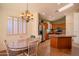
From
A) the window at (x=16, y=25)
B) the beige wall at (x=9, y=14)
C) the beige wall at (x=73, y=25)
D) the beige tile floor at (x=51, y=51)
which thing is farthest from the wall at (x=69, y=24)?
the window at (x=16, y=25)

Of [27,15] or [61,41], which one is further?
[61,41]

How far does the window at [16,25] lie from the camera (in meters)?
2.18

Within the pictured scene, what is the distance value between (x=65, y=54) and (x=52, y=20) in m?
0.68

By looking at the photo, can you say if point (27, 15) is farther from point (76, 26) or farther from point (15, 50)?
point (76, 26)

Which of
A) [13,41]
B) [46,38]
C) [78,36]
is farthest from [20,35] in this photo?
[78,36]

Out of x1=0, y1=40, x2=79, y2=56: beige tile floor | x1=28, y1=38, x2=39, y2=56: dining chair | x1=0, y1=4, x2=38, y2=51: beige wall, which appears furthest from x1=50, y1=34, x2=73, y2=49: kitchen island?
x1=0, y1=4, x2=38, y2=51: beige wall

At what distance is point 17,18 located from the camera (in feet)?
7.09

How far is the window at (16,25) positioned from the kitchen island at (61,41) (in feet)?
1.95

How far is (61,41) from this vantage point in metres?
2.51

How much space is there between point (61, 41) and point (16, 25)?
975 mm

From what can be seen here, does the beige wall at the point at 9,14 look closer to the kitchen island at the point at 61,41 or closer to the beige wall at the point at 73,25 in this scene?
the kitchen island at the point at 61,41

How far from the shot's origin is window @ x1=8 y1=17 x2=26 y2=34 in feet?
7.14

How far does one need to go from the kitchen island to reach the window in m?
0.60

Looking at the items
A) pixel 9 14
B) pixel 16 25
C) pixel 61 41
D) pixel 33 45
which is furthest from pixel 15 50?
pixel 61 41
